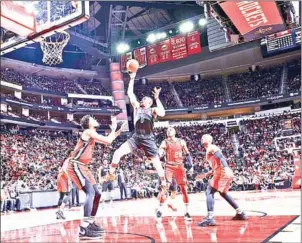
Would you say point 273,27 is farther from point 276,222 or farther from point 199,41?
point 199,41

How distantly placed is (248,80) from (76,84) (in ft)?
42.9

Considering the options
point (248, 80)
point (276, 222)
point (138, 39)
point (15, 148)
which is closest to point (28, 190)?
point (15, 148)

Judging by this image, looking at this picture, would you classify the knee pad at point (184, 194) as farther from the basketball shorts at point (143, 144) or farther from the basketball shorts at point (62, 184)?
the basketball shorts at point (62, 184)

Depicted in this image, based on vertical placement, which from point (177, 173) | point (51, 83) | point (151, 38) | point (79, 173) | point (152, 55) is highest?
point (151, 38)

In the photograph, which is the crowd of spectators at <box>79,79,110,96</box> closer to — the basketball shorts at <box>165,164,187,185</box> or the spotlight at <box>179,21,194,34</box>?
the spotlight at <box>179,21,194,34</box>

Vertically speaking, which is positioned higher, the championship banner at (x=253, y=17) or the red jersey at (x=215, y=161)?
the championship banner at (x=253, y=17)

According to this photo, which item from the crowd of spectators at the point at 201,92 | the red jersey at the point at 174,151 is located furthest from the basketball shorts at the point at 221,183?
the crowd of spectators at the point at 201,92

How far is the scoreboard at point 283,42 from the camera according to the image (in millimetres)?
23219

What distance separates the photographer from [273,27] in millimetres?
9539

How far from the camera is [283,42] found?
77.3 ft

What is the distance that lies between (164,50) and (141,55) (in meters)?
1.97

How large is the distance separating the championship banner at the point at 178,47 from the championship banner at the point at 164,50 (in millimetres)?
303

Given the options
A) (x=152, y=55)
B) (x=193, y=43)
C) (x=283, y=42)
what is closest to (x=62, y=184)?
(x=193, y=43)

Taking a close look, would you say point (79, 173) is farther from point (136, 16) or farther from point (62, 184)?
point (136, 16)
